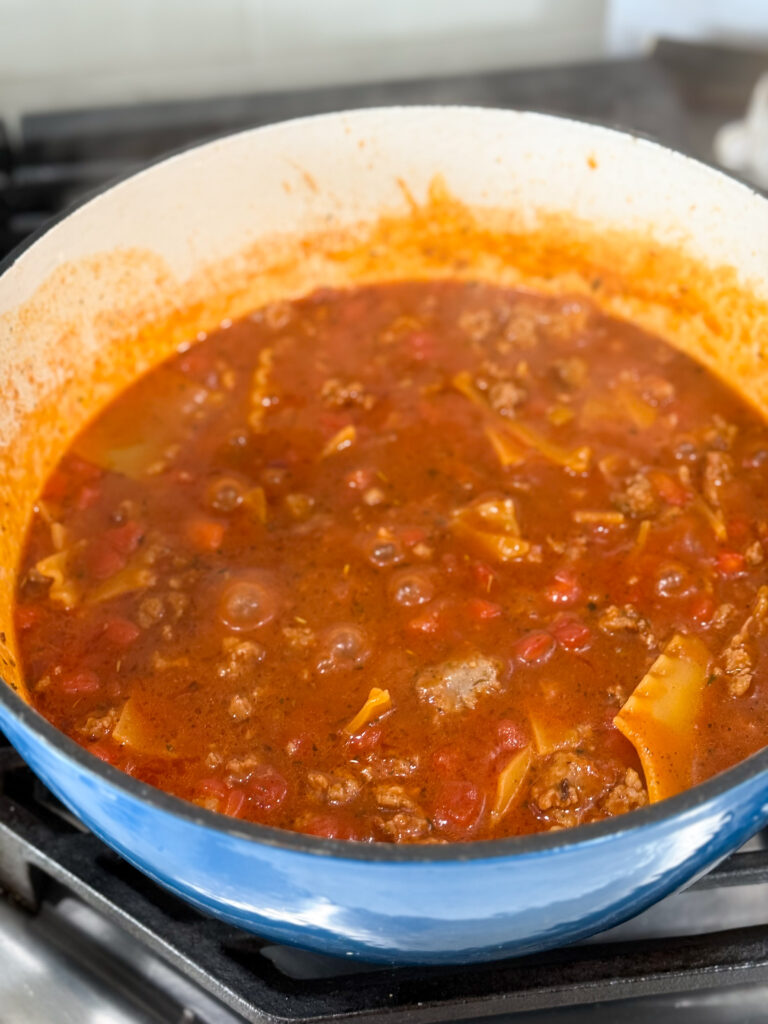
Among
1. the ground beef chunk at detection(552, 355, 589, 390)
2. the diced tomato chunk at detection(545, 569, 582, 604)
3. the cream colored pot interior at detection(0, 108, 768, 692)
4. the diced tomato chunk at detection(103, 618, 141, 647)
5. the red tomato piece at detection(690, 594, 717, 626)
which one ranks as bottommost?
the red tomato piece at detection(690, 594, 717, 626)

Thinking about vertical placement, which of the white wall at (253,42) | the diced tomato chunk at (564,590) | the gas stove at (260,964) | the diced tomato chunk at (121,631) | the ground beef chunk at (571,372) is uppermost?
the white wall at (253,42)

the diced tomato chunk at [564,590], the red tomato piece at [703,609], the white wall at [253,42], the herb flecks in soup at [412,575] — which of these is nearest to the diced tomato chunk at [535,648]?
the herb flecks in soup at [412,575]

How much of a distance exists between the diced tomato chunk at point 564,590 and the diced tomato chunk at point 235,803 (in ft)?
2.71

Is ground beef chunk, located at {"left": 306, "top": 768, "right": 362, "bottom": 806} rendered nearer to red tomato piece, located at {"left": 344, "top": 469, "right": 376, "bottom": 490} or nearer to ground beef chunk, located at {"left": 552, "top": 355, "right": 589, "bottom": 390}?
red tomato piece, located at {"left": 344, "top": 469, "right": 376, "bottom": 490}

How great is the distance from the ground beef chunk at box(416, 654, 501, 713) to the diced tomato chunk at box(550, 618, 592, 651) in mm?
162

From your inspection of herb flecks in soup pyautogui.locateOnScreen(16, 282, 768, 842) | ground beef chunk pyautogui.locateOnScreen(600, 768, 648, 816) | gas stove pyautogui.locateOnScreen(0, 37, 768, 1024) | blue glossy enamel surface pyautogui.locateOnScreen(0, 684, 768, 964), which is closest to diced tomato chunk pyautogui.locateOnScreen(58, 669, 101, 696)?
herb flecks in soup pyautogui.locateOnScreen(16, 282, 768, 842)

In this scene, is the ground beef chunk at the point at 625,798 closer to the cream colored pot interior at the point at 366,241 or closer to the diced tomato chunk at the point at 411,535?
the diced tomato chunk at the point at 411,535

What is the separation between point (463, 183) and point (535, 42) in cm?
159

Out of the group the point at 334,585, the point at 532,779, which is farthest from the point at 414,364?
the point at 532,779

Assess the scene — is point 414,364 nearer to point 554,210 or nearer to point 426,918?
point 554,210

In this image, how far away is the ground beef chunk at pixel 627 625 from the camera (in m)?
2.42

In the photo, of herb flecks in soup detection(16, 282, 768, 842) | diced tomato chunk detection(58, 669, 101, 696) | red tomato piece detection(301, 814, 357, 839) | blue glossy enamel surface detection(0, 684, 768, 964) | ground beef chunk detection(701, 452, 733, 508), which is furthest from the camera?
ground beef chunk detection(701, 452, 733, 508)

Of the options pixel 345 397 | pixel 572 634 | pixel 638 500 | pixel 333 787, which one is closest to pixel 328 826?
pixel 333 787

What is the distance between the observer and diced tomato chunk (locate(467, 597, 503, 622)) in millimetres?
2457
